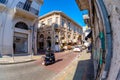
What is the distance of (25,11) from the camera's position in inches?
784

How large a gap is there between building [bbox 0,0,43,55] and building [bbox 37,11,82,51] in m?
11.2

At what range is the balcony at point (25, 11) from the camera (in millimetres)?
19172

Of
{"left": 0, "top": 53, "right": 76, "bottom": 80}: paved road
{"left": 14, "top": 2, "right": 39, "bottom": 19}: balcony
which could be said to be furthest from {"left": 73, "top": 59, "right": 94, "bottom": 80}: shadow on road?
{"left": 14, "top": 2, "right": 39, "bottom": 19}: balcony

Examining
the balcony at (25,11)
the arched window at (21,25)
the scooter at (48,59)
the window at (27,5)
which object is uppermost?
the window at (27,5)

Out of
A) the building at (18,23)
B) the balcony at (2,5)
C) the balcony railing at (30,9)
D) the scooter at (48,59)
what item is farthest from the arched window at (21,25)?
the scooter at (48,59)

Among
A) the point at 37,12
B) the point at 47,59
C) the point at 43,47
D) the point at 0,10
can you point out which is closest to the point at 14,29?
the point at 0,10

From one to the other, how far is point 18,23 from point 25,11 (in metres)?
2.28

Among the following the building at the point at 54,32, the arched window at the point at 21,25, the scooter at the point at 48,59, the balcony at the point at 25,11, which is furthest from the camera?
the building at the point at 54,32

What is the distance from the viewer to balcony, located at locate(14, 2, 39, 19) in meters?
19.2

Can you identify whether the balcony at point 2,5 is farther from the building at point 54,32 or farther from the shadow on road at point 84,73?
the building at point 54,32

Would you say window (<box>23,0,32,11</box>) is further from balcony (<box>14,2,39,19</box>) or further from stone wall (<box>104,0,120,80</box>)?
stone wall (<box>104,0,120,80</box>)

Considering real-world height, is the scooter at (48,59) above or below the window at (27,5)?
below

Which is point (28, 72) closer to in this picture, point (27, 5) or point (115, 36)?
point (115, 36)

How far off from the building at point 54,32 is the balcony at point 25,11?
12452 millimetres
